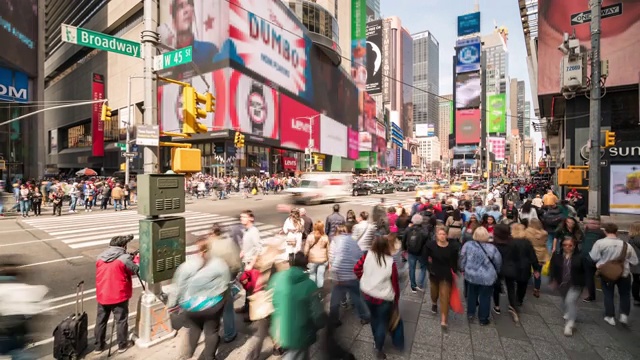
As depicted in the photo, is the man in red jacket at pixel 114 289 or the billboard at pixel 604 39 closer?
the man in red jacket at pixel 114 289

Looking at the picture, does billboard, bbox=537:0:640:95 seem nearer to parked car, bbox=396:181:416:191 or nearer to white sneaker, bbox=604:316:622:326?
white sneaker, bbox=604:316:622:326

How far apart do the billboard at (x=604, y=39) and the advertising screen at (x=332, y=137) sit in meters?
48.8

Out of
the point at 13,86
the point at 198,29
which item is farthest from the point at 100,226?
the point at 198,29

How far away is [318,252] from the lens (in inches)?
246

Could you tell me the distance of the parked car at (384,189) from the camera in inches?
1461

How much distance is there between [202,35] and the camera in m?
41.8

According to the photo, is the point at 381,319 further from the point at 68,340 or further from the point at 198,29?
the point at 198,29

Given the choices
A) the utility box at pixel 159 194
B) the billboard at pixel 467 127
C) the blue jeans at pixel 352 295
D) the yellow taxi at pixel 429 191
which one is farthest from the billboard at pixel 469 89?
the utility box at pixel 159 194

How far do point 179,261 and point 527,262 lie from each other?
601cm

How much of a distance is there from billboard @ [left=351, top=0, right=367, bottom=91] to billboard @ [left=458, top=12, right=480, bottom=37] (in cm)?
3107

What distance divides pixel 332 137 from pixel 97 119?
4513 centimetres

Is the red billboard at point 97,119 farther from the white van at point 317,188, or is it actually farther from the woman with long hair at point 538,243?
the woman with long hair at point 538,243

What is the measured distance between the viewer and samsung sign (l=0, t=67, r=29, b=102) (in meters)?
32.6

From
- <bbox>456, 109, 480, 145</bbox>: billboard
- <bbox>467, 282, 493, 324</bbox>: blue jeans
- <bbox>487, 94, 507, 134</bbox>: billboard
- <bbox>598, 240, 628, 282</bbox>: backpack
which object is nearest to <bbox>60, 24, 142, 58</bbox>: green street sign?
<bbox>467, 282, 493, 324</bbox>: blue jeans
